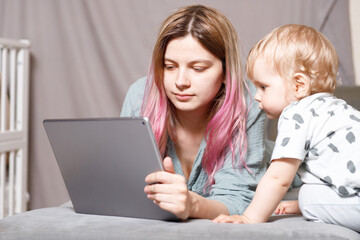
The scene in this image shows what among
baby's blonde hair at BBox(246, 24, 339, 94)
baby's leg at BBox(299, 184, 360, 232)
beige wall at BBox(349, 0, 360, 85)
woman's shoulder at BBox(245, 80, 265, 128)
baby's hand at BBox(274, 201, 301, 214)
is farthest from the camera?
beige wall at BBox(349, 0, 360, 85)

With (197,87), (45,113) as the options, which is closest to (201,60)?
(197,87)

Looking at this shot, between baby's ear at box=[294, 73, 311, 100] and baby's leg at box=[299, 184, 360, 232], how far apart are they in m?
0.21

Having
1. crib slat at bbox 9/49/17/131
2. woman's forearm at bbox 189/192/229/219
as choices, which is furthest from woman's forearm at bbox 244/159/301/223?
crib slat at bbox 9/49/17/131

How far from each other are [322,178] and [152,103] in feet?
1.96

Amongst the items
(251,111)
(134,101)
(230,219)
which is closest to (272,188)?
(230,219)

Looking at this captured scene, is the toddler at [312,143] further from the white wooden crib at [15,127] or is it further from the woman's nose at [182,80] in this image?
the white wooden crib at [15,127]

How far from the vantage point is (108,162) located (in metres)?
0.96

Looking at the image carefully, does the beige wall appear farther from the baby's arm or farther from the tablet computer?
the tablet computer

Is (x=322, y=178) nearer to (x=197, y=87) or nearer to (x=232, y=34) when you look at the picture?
(x=197, y=87)

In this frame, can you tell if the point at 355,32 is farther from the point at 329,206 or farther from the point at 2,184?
the point at 2,184

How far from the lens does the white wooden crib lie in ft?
7.68

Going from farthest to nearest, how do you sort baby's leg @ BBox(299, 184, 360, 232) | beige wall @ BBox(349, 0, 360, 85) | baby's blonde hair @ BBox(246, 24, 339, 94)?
beige wall @ BBox(349, 0, 360, 85) → baby's blonde hair @ BBox(246, 24, 339, 94) → baby's leg @ BBox(299, 184, 360, 232)

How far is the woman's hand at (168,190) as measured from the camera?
0.92 meters

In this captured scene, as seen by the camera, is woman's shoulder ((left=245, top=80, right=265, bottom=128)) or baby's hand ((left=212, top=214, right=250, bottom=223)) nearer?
baby's hand ((left=212, top=214, right=250, bottom=223))
